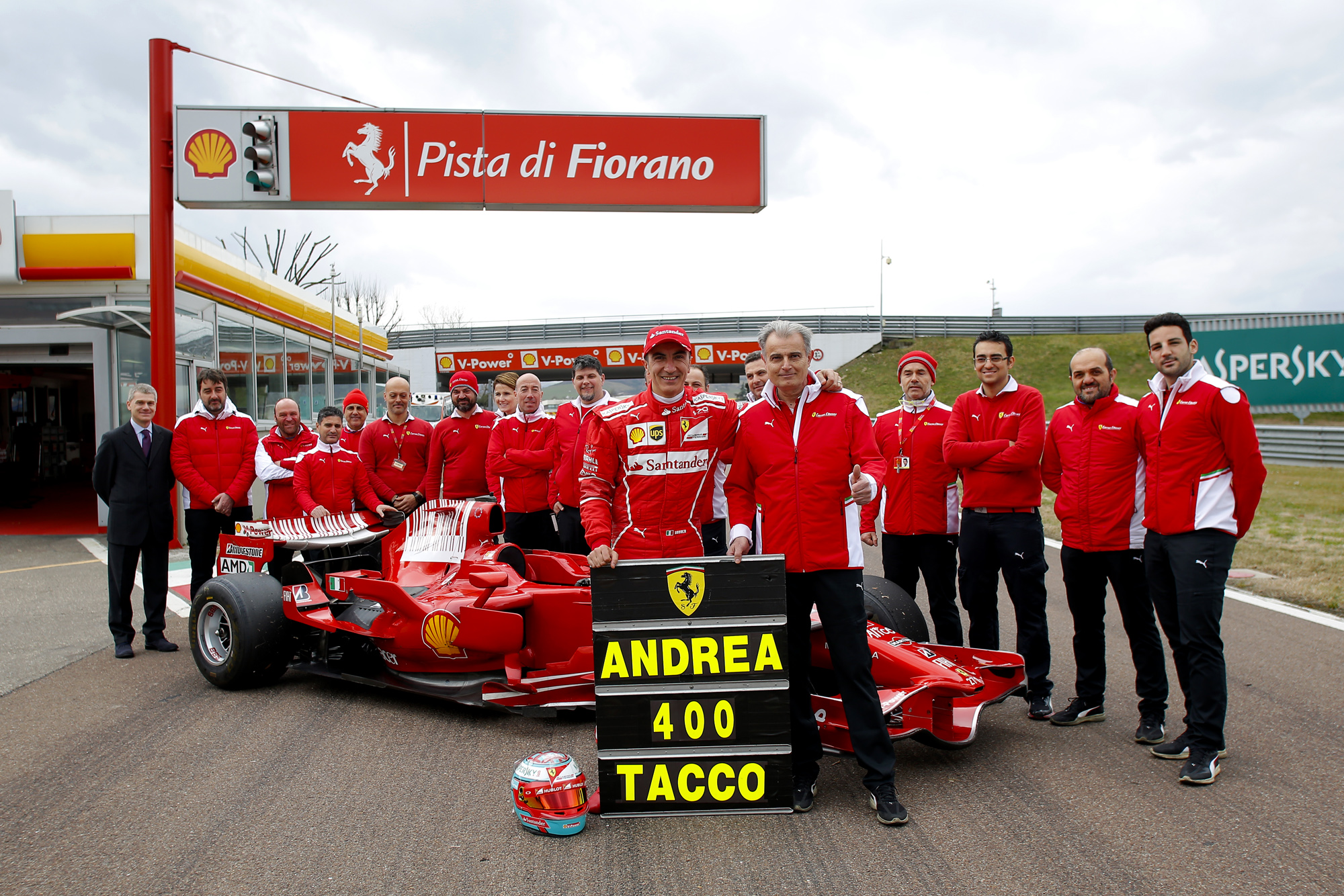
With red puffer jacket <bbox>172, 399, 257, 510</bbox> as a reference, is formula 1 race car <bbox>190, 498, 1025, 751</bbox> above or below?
below

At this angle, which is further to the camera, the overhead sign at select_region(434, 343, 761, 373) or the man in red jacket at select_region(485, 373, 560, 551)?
the overhead sign at select_region(434, 343, 761, 373)

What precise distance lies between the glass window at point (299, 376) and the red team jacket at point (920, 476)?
16941 mm

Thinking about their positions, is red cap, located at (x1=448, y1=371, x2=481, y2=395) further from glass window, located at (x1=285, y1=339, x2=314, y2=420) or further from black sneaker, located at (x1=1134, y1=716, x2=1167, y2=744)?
glass window, located at (x1=285, y1=339, x2=314, y2=420)

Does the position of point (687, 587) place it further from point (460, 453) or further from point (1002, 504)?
point (460, 453)

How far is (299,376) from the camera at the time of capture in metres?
20.4

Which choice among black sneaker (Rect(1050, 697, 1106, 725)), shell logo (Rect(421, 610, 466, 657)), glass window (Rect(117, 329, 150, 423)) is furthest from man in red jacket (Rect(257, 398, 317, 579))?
glass window (Rect(117, 329, 150, 423))

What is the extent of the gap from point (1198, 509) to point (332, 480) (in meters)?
5.78

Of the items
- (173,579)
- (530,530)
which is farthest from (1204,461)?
(173,579)

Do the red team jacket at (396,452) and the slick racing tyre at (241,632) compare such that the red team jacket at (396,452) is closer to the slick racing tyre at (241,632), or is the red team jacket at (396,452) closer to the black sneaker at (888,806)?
the slick racing tyre at (241,632)

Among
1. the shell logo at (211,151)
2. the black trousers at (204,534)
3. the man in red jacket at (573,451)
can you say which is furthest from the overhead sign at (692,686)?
the shell logo at (211,151)

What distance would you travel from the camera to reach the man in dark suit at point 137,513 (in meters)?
6.18

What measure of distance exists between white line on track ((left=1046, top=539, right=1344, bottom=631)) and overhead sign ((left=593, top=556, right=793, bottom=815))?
10.8ft

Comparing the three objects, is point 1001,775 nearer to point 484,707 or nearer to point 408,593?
point 484,707

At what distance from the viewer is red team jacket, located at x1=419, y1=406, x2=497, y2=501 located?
23.6ft
